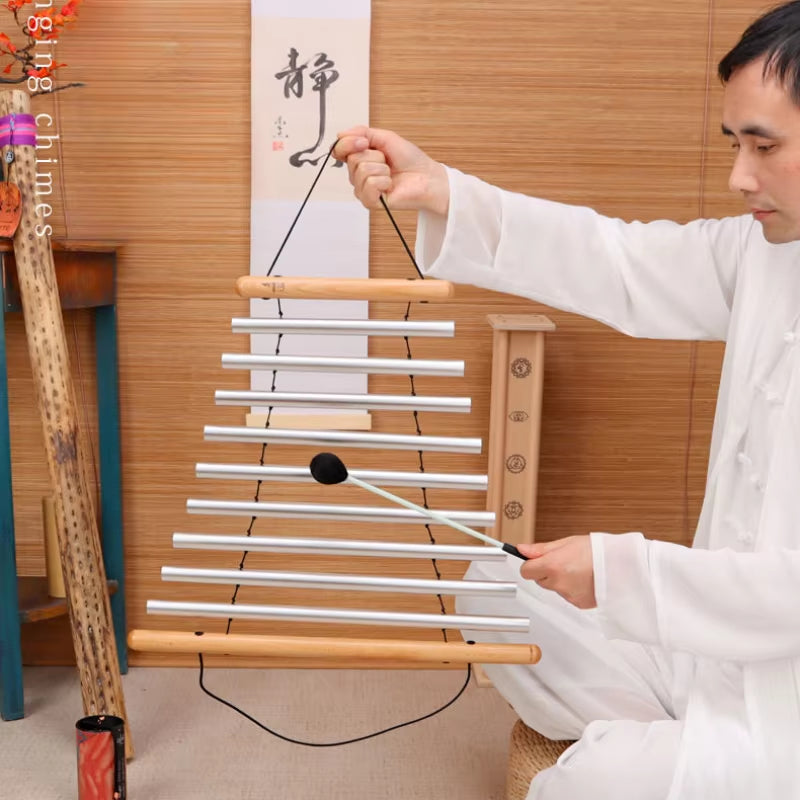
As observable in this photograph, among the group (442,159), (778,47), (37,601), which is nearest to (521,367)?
(442,159)

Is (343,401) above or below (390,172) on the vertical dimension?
below

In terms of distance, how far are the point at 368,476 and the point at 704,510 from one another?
598mm

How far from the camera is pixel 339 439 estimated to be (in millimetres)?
1610

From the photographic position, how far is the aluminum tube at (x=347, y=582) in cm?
162

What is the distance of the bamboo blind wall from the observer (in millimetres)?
2586

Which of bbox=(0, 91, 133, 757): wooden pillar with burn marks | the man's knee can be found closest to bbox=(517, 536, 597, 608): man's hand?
the man's knee

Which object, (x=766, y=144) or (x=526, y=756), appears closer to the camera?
(x=766, y=144)

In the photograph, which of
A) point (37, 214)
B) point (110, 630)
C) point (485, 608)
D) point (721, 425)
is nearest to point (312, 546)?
point (485, 608)

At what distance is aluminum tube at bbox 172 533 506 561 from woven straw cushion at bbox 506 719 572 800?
46cm

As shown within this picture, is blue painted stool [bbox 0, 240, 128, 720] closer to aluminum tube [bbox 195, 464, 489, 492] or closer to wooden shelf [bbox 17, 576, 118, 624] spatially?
wooden shelf [bbox 17, 576, 118, 624]

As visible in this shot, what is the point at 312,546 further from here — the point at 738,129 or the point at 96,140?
the point at 96,140

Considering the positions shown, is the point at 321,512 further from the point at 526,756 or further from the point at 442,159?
A: the point at 442,159

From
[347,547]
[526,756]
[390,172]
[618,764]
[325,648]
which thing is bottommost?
[526,756]

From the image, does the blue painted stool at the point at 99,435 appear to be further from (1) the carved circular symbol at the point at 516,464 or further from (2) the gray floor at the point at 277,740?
(1) the carved circular symbol at the point at 516,464
